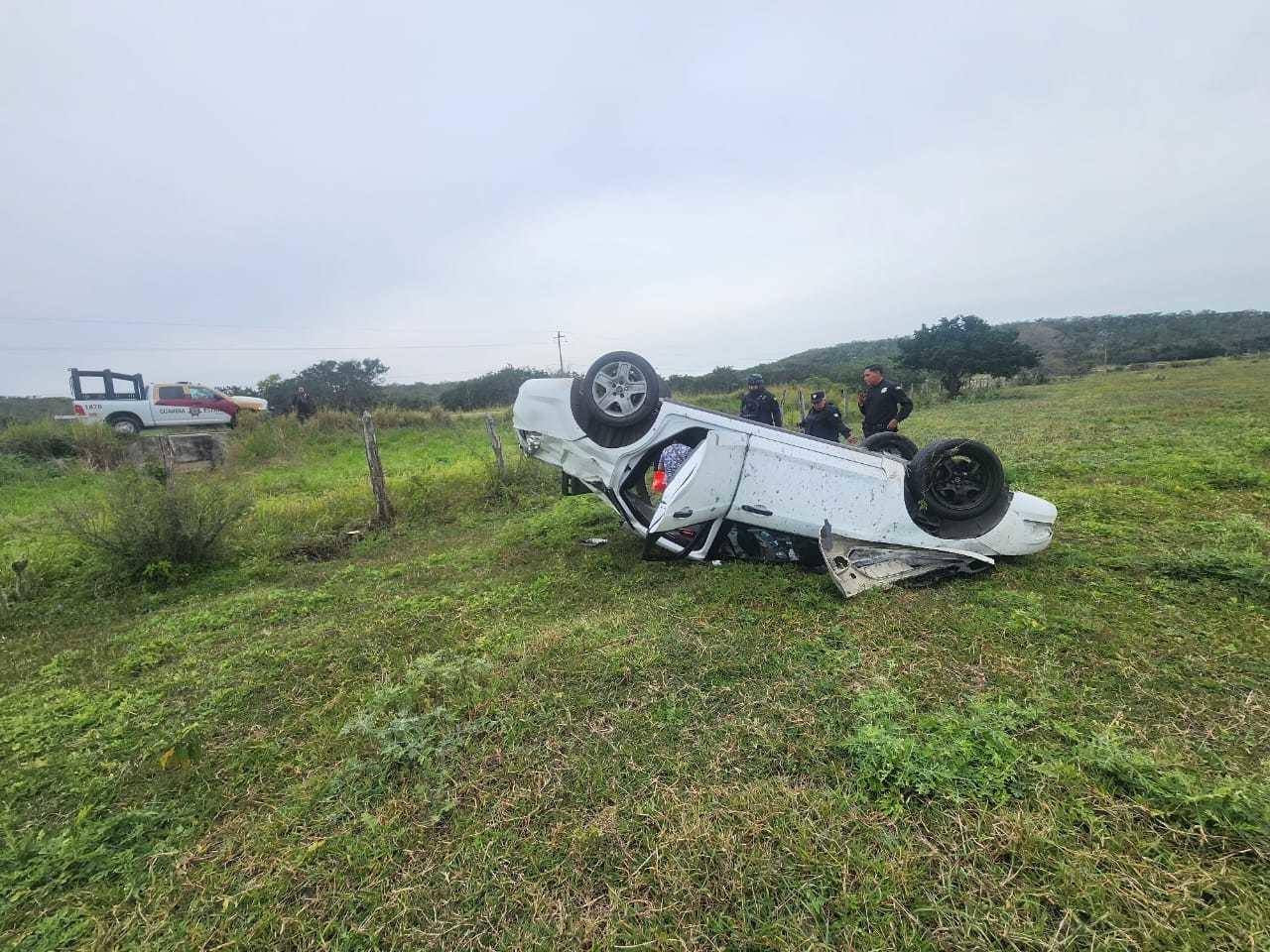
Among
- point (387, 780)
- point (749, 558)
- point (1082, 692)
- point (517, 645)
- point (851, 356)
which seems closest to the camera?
point (387, 780)

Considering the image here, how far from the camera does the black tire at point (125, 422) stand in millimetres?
13053

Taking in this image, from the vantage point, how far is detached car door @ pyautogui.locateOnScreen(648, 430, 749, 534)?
12.7 ft

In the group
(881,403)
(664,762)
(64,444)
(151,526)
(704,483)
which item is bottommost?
(664,762)

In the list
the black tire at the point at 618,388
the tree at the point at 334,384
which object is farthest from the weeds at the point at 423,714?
the tree at the point at 334,384

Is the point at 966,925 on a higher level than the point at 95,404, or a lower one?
lower

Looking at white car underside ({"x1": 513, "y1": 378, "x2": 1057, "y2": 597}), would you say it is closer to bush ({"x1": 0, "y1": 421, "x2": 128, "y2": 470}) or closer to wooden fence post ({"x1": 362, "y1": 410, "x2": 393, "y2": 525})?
wooden fence post ({"x1": 362, "y1": 410, "x2": 393, "y2": 525})

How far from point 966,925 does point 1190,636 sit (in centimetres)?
238

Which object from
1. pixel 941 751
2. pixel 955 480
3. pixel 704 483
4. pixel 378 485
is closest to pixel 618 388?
pixel 704 483

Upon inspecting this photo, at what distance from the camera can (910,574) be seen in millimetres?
3658

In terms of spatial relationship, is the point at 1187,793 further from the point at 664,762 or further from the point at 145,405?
the point at 145,405

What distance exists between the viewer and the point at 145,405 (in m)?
13.4

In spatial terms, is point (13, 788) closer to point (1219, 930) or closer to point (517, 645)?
point (517, 645)

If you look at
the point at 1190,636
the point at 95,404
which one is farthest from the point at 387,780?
the point at 95,404

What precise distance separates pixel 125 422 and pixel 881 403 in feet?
55.4
